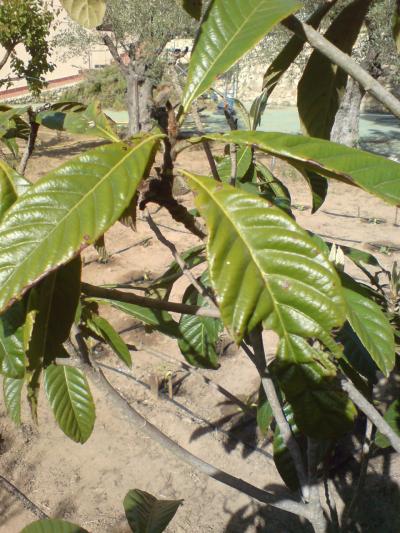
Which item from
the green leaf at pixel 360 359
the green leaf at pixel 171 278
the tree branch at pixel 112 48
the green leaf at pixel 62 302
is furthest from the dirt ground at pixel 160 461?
the tree branch at pixel 112 48

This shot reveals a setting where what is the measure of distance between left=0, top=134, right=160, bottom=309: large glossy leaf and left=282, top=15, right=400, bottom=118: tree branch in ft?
0.95

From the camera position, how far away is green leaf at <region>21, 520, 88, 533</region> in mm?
1026

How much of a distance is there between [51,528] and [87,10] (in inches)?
35.9

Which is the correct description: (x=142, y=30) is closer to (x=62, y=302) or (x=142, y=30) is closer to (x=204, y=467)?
(x=204, y=467)

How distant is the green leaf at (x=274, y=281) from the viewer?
51 cm

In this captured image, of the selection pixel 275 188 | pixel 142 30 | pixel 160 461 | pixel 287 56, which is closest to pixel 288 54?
pixel 287 56

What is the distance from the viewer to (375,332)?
0.82m

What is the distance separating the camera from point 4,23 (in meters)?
8.34

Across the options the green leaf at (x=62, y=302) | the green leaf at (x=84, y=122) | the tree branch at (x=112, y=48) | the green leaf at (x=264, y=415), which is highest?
the tree branch at (x=112, y=48)

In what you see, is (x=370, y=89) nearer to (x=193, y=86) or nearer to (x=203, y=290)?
(x=193, y=86)

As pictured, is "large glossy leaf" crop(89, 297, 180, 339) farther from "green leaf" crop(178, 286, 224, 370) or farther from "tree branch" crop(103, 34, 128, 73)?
"tree branch" crop(103, 34, 128, 73)

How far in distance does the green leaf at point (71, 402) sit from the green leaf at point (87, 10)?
2.48ft

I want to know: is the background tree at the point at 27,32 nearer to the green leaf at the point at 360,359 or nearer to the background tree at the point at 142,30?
the background tree at the point at 142,30

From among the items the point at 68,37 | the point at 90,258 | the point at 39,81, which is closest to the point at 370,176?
the point at 90,258
